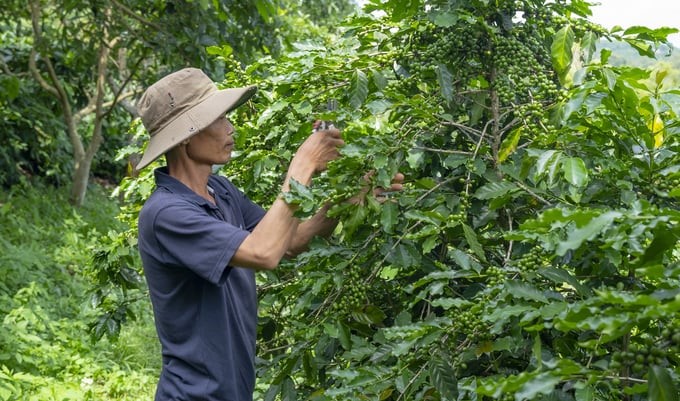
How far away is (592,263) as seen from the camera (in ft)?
6.61

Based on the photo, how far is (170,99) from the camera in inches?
96.5

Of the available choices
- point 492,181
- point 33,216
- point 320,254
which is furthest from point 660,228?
point 33,216

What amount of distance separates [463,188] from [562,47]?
46 centimetres

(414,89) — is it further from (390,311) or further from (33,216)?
(33,216)

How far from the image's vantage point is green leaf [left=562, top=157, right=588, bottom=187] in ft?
5.98

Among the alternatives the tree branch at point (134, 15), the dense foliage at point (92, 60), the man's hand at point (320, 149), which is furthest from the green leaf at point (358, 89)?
the tree branch at point (134, 15)

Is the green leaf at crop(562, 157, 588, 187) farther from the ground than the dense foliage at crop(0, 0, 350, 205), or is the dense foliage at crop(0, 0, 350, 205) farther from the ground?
the green leaf at crop(562, 157, 588, 187)

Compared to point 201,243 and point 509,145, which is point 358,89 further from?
point 201,243

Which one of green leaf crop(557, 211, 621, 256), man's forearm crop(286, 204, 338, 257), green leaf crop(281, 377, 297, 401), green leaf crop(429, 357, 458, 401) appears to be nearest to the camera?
green leaf crop(557, 211, 621, 256)

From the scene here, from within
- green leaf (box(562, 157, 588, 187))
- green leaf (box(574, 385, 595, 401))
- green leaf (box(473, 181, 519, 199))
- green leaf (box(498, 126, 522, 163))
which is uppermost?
green leaf (box(562, 157, 588, 187))

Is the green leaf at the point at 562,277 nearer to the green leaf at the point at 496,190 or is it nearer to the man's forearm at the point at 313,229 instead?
the green leaf at the point at 496,190

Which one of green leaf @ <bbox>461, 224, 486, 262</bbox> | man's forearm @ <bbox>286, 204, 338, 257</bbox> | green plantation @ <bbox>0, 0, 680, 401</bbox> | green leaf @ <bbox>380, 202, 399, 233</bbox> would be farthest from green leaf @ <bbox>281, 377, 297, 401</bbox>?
green leaf @ <bbox>461, 224, 486, 262</bbox>

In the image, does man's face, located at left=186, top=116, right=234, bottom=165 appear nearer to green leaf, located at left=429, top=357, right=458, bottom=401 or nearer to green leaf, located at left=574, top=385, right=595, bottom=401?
green leaf, located at left=429, top=357, right=458, bottom=401

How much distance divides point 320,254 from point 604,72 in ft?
2.74
